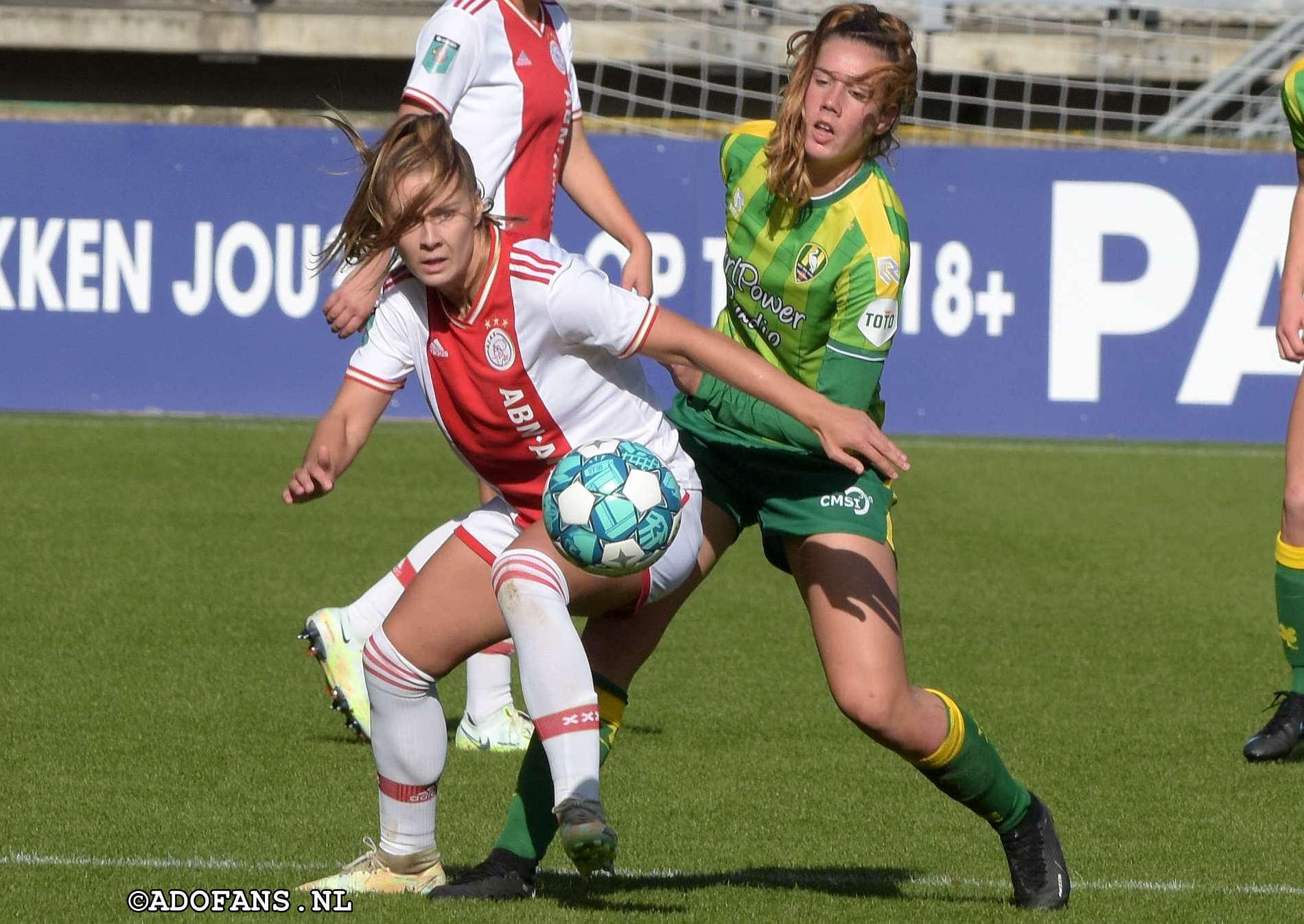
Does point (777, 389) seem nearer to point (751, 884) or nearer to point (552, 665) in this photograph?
point (552, 665)

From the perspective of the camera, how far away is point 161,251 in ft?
41.1

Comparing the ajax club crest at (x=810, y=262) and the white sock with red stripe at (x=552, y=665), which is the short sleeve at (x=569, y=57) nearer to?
the ajax club crest at (x=810, y=262)

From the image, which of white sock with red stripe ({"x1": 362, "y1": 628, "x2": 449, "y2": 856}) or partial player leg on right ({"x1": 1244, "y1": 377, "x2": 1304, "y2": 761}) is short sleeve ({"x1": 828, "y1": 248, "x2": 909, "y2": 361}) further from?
partial player leg on right ({"x1": 1244, "y1": 377, "x2": 1304, "y2": 761})

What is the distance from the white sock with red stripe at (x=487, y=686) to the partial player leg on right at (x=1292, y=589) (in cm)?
198

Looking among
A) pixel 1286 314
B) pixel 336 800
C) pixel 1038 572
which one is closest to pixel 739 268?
pixel 336 800

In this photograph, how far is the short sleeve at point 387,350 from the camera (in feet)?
12.7

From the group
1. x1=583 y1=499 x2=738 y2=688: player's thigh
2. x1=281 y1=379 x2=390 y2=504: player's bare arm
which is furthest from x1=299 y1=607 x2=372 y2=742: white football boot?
x1=281 y1=379 x2=390 y2=504: player's bare arm

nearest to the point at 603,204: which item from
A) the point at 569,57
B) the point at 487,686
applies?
the point at 569,57

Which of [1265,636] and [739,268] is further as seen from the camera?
[1265,636]

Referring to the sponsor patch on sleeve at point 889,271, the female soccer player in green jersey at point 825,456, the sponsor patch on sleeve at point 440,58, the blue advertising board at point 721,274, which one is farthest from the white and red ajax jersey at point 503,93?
the blue advertising board at point 721,274

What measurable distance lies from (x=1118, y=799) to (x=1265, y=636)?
257cm

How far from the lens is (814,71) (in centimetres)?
402

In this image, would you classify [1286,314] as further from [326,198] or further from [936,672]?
[326,198]

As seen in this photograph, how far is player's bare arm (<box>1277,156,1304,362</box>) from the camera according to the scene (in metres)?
5.36
